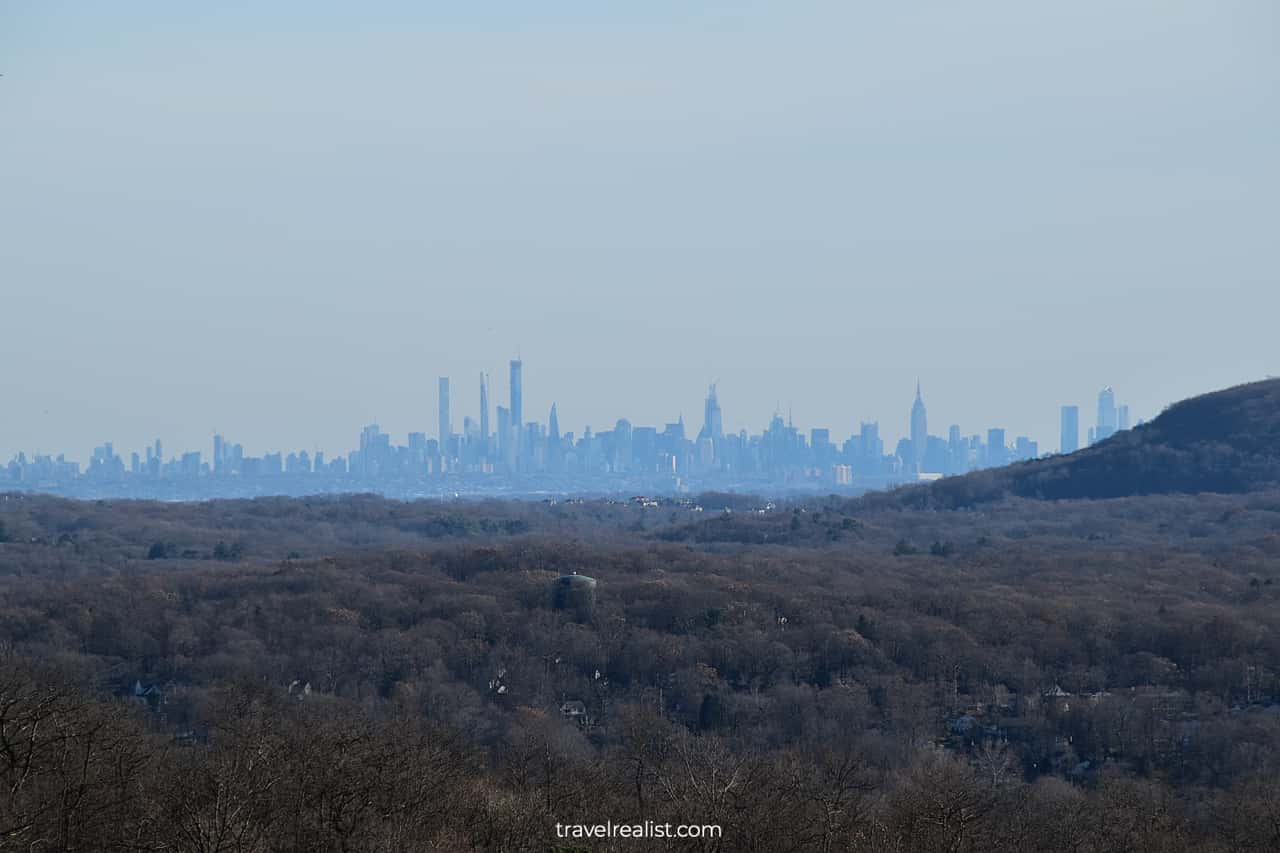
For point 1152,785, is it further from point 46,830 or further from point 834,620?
point 46,830

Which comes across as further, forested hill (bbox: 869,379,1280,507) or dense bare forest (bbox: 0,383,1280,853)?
forested hill (bbox: 869,379,1280,507)

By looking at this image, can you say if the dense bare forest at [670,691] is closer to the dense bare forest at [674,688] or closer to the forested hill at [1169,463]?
the dense bare forest at [674,688]

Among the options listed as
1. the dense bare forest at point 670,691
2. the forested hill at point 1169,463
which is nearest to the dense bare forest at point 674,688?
the dense bare forest at point 670,691

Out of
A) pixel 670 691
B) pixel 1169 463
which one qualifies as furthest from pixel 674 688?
pixel 1169 463

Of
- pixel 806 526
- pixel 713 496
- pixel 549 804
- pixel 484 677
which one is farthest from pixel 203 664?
pixel 713 496

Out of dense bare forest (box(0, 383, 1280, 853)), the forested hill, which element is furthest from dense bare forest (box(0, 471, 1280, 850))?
the forested hill

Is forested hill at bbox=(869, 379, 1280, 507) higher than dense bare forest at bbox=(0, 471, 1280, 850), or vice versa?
forested hill at bbox=(869, 379, 1280, 507)

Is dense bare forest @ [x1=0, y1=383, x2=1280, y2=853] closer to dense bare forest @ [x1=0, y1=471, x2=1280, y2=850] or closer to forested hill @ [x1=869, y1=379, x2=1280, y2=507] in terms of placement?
dense bare forest @ [x1=0, y1=471, x2=1280, y2=850]
